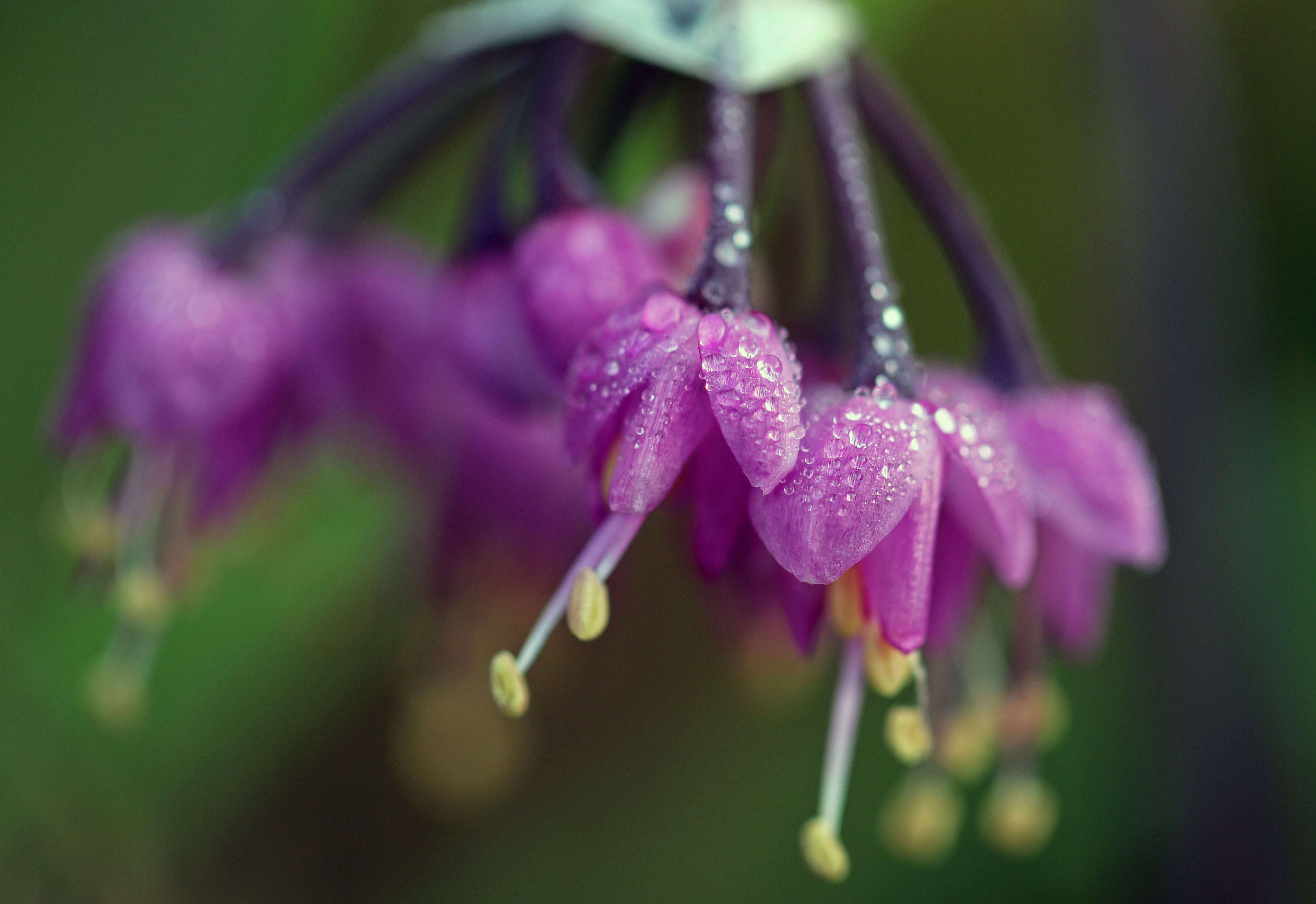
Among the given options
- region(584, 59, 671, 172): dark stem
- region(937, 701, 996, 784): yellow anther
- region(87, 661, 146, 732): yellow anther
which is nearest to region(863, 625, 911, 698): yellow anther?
region(937, 701, 996, 784): yellow anther

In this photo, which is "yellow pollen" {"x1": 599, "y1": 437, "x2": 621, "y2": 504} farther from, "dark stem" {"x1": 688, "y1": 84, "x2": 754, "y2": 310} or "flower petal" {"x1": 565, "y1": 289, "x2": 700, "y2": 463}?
"dark stem" {"x1": 688, "y1": 84, "x2": 754, "y2": 310}

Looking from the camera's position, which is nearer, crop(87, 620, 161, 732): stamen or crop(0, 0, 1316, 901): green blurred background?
crop(87, 620, 161, 732): stamen

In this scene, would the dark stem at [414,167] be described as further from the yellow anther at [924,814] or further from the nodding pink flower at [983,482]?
the yellow anther at [924,814]

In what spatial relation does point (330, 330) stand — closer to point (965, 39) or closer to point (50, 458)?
point (50, 458)

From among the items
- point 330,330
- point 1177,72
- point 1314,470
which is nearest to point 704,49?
point 330,330

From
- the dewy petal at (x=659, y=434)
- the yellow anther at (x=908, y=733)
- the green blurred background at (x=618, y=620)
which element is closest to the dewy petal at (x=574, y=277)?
the dewy petal at (x=659, y=434)

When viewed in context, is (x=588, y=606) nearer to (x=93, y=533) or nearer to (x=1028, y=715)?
(x=1028, y=715)

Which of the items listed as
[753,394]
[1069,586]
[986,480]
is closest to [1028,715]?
[1069,586]

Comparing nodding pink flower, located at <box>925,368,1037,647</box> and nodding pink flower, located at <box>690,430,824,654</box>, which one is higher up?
nodding pink flower, located at <box>925,368,1037,647</box>
